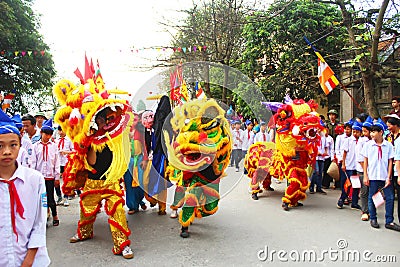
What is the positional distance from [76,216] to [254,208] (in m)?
2.95

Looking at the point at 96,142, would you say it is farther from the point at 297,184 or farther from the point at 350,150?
the point at 350,150

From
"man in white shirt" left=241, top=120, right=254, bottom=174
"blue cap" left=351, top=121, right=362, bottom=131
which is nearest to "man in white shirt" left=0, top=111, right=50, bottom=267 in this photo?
"blue cap" left=351, top=121, right=362, bottom=131

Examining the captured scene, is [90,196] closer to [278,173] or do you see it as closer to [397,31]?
[278,173]

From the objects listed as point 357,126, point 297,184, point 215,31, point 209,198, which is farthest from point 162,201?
point 215,31

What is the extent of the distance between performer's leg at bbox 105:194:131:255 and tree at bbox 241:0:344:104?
25.4ft

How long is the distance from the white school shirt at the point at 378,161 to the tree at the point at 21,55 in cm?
1190

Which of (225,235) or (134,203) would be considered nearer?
(225,235)

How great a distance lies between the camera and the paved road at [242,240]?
3.59 meters

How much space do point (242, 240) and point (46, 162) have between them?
292 cm

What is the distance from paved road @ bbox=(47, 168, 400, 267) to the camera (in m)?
3.59

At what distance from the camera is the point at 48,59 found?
14875 mm

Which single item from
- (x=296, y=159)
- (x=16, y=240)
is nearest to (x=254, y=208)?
(x=296, y=159)

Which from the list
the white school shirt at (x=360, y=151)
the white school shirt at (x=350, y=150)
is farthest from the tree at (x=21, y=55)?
the white school shirt at (x=360, y=151)

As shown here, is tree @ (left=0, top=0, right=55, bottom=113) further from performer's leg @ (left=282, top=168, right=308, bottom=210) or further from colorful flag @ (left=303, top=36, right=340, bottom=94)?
performer's leg @ (left=282, top=168, right=308, bottom=210)
